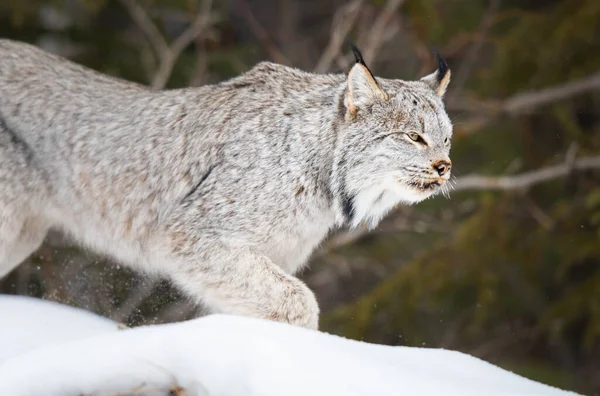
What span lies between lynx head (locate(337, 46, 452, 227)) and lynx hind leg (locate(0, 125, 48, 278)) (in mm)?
1639

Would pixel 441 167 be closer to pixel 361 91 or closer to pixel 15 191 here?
pixel 361 91

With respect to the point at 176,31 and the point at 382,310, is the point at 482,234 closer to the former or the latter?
the point at 382,310

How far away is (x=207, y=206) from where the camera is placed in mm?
4719

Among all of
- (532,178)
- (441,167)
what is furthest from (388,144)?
(532,178)

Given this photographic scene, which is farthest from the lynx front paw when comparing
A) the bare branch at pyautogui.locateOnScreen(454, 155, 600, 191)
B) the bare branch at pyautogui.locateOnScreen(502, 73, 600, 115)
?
the bare branch at pyautogui.locateOnScreen(502, 73, 600, 115)

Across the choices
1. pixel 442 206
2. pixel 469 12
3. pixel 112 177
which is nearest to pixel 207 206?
pixel 112 177

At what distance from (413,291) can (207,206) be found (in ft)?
11.9

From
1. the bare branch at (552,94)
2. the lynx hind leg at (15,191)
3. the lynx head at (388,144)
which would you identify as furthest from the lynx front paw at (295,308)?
the bare branch at (552,94)

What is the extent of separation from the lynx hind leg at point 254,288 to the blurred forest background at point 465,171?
1.86m

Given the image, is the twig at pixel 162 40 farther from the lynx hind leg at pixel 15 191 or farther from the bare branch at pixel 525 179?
the lynx hind leg at pixel 15 191

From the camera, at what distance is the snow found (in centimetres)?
331

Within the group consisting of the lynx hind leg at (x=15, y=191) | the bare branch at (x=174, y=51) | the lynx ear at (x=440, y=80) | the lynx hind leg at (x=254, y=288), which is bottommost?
the lynx hind leg at (x=15, y=191)

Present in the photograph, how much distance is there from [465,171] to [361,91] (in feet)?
17.4

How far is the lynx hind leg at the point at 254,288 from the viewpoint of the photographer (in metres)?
4.50
